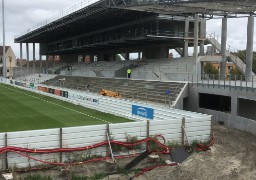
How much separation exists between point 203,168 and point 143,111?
7113mm

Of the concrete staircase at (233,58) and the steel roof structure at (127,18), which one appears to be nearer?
the steel roof structure at (127,18)

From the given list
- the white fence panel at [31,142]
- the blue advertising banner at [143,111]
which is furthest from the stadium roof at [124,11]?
the white fence panel at [31,142]

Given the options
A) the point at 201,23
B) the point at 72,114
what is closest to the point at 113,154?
the point at 72,114

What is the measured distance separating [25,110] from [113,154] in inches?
559

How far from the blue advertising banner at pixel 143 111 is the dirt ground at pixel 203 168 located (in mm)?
4069

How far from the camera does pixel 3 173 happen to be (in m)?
12.3

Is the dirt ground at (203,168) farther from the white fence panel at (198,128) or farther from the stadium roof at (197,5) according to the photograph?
the stadium roof at (197,5)

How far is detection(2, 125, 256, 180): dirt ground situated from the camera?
13.4 m

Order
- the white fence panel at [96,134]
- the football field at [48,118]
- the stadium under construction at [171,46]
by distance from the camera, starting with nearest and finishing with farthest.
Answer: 1. the white fence panel at [96,134]
2. the football field at [48,118]
3. the stadium under construction at [171,46]

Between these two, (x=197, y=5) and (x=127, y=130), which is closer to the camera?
(x=127, y=130)

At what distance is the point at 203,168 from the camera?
A: 14.9 meters

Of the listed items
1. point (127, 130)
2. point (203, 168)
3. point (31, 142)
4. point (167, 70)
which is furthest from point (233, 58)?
point (31, 142)

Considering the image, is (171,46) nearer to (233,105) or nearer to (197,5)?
A: (197,5)

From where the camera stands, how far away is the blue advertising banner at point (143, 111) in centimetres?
2018
